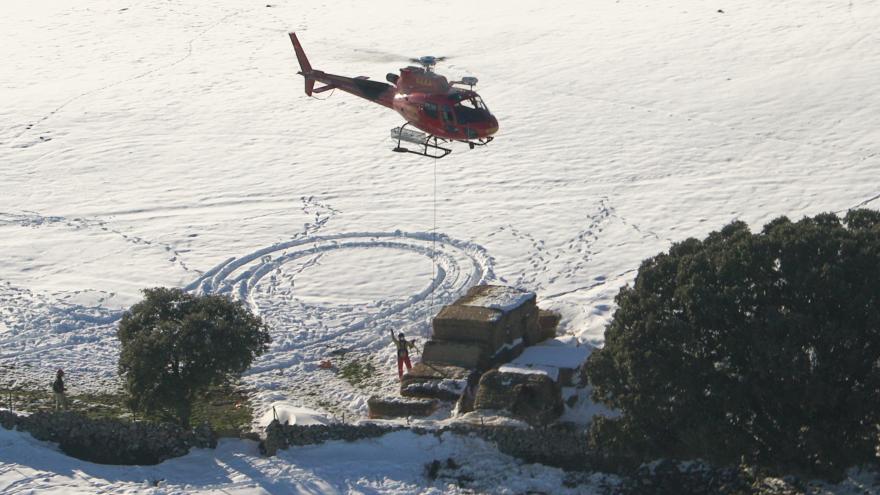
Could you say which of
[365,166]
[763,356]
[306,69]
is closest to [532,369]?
[763,356]

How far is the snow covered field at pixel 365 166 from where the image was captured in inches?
1451

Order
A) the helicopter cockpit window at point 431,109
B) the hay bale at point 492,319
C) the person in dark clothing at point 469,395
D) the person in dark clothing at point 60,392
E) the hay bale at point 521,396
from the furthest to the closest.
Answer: the helicopter cockpit window at point 431,109, the hay bale at point 492,319, the person in dark clothing at point 60,392, the person in dark clothing at point 469,395, the hay bale at point 521,396

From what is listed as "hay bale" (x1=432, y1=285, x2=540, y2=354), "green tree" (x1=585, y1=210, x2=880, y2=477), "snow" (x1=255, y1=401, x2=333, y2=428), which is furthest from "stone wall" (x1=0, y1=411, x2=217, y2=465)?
"green tree" (x1=585, y1=210, x2=880, y2=477)

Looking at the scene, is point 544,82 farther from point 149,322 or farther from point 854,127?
point 149,322

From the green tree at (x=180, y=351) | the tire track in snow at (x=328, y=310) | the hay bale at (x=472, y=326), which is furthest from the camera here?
the tire track in snow at (x=328, y=310)

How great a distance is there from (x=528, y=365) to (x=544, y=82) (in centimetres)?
3108

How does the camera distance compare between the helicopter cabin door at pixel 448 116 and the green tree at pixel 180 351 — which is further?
the helicopter cabin door at pixel 448 116

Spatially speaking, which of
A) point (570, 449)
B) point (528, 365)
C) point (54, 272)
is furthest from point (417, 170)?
point (570, 449)

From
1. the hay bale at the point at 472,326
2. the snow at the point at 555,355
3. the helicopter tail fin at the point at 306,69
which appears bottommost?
the snow at the point at 555,355

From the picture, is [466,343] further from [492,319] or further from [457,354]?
[492,319]

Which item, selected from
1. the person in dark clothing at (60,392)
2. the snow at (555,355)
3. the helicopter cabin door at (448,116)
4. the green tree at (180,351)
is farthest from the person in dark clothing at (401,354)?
the person in dark clothing at (60,392)

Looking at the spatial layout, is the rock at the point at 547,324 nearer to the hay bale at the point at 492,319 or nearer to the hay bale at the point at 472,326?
Result: the hay bale at the point at 492,319

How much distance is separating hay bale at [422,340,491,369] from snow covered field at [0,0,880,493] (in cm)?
170

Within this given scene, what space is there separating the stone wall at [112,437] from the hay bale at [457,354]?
6.64 m
